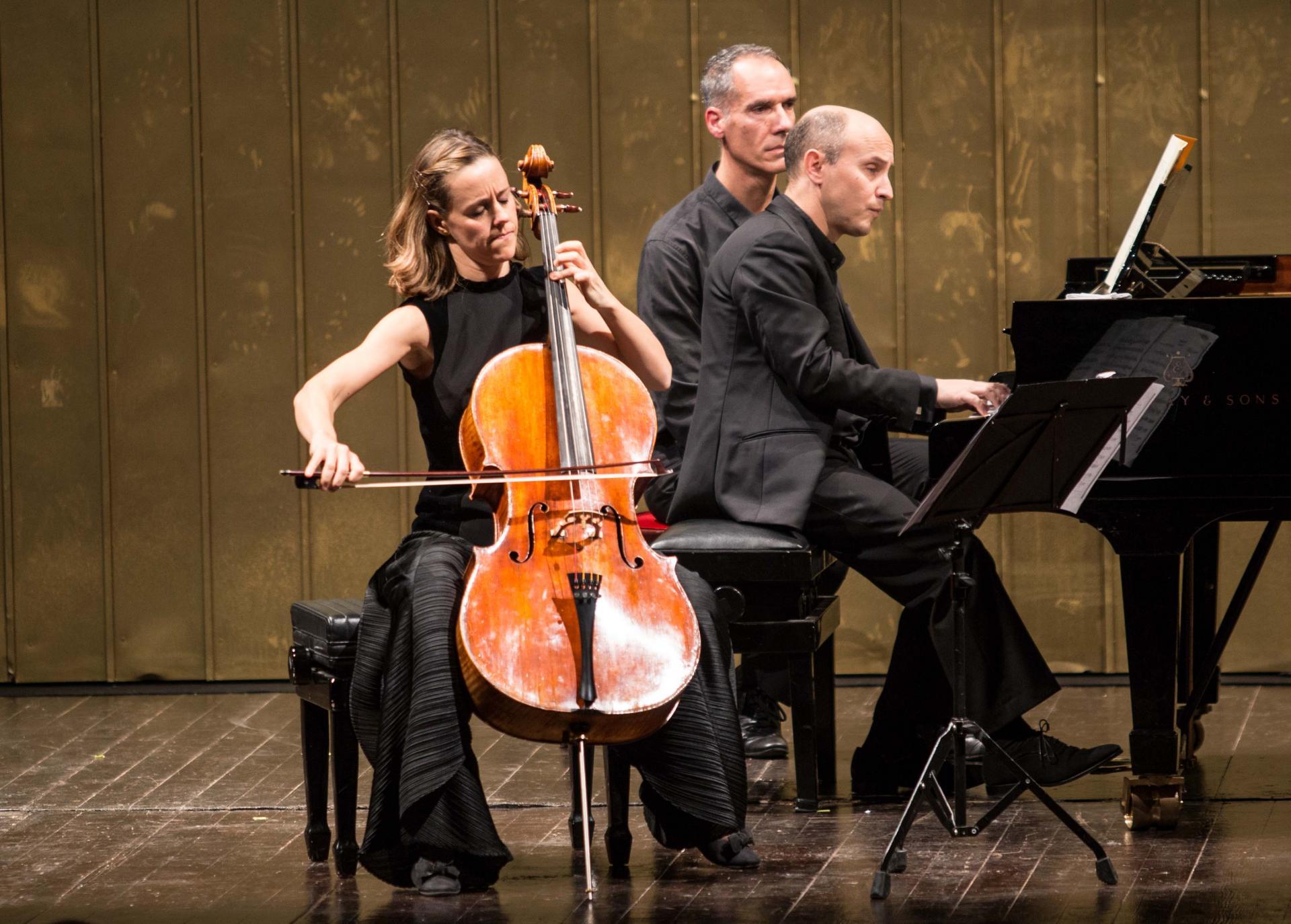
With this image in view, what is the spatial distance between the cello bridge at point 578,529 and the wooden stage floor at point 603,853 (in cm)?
63

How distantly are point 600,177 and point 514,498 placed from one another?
7.71 feet

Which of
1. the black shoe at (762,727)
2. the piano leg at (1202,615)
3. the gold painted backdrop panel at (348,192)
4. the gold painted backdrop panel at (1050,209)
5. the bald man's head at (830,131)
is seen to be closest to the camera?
the bald man's head at (830,131)

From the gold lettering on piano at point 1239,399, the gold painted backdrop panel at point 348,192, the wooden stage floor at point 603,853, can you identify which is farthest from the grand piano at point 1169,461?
the gold painted backdrop panel at point 348,192

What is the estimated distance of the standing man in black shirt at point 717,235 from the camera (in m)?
4.52

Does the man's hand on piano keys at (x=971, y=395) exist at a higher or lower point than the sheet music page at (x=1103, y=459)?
higher

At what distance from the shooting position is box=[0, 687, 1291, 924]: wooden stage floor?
324 cm

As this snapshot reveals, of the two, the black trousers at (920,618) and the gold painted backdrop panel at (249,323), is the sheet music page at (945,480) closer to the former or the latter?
the black trousers at (920,618)

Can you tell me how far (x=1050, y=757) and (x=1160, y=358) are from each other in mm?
853

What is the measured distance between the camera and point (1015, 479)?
3.30 metres

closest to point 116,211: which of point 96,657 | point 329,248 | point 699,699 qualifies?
point 329,248

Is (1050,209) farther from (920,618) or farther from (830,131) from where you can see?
(920,618)

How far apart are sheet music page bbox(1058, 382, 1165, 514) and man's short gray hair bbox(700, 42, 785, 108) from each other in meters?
1.64

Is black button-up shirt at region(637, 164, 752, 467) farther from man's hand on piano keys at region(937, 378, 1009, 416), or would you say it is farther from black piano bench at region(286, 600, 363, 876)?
black piano bench at region(286, 600, 363, 876)

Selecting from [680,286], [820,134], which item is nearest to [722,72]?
[680,286]
